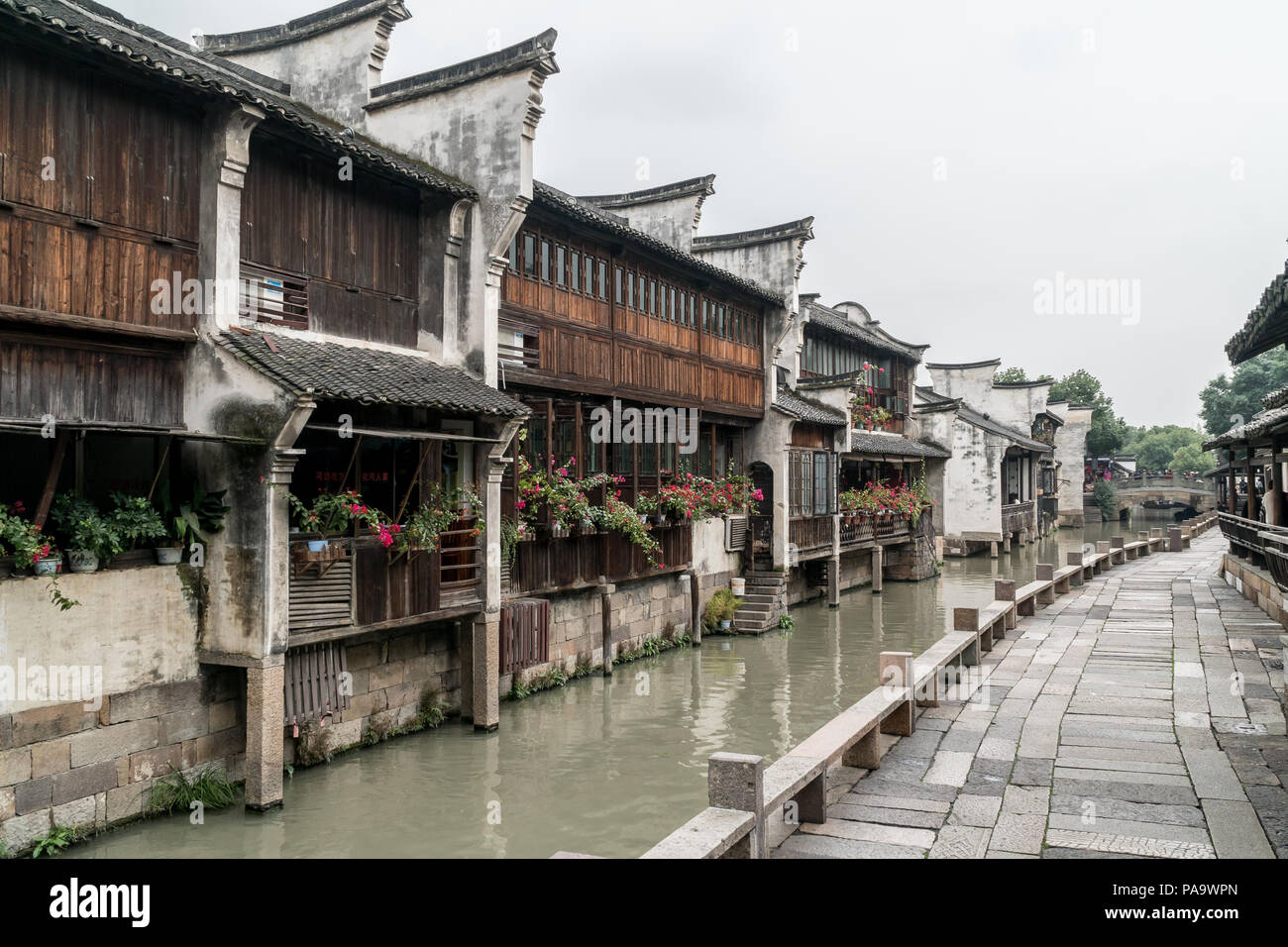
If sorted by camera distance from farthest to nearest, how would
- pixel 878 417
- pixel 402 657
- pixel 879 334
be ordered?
pixel 879 334, pixel 878 417, pixel 402 657

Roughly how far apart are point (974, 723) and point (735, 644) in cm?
989

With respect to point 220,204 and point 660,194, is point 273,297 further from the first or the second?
point 660,194

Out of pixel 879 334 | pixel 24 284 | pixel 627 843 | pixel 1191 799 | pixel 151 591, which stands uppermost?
pixel 879 334

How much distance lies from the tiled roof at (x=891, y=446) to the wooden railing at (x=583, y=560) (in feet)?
34.1

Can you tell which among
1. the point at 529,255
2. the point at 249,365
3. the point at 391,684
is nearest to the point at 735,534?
the point at 529,255

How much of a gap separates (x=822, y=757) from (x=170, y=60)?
923cm

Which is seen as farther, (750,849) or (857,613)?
(857,613)

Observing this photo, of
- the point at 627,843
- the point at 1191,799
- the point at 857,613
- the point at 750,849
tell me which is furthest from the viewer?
the point at 857,613

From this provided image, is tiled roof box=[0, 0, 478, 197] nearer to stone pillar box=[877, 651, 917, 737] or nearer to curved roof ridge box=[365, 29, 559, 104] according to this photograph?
curved roof ridge box=[365, 29, 559, 104]

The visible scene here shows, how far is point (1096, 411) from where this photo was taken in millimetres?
67500

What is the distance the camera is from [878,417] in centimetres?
3212
